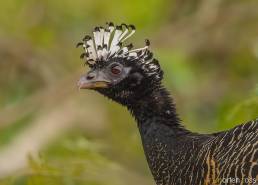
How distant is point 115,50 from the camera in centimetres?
818

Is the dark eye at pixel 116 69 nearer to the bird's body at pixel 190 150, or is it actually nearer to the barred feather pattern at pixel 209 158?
the bird's body at pixel 190 150

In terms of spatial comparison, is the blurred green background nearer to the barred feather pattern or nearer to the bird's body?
the bird's body

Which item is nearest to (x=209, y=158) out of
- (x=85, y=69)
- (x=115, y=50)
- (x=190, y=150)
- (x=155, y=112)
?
(x=190, y=150)

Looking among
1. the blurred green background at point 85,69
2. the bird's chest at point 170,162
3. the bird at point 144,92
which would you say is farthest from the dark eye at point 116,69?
the blurred green background at point 85,69

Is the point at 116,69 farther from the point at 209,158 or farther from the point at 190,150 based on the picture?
the point at 209,158

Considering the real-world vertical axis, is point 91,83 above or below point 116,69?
below

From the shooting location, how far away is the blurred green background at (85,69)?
44.9 feet

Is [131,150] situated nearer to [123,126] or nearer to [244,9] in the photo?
[123,126]

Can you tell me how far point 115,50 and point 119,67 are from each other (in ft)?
0.46

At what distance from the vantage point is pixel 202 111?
15039 millimetres

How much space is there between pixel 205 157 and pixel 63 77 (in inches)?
304

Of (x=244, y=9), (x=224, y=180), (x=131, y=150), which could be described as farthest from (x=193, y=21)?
(x=224, y=180)

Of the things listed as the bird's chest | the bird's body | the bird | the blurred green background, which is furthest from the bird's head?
the blurred green background

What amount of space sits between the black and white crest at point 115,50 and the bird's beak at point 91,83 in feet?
0.57
